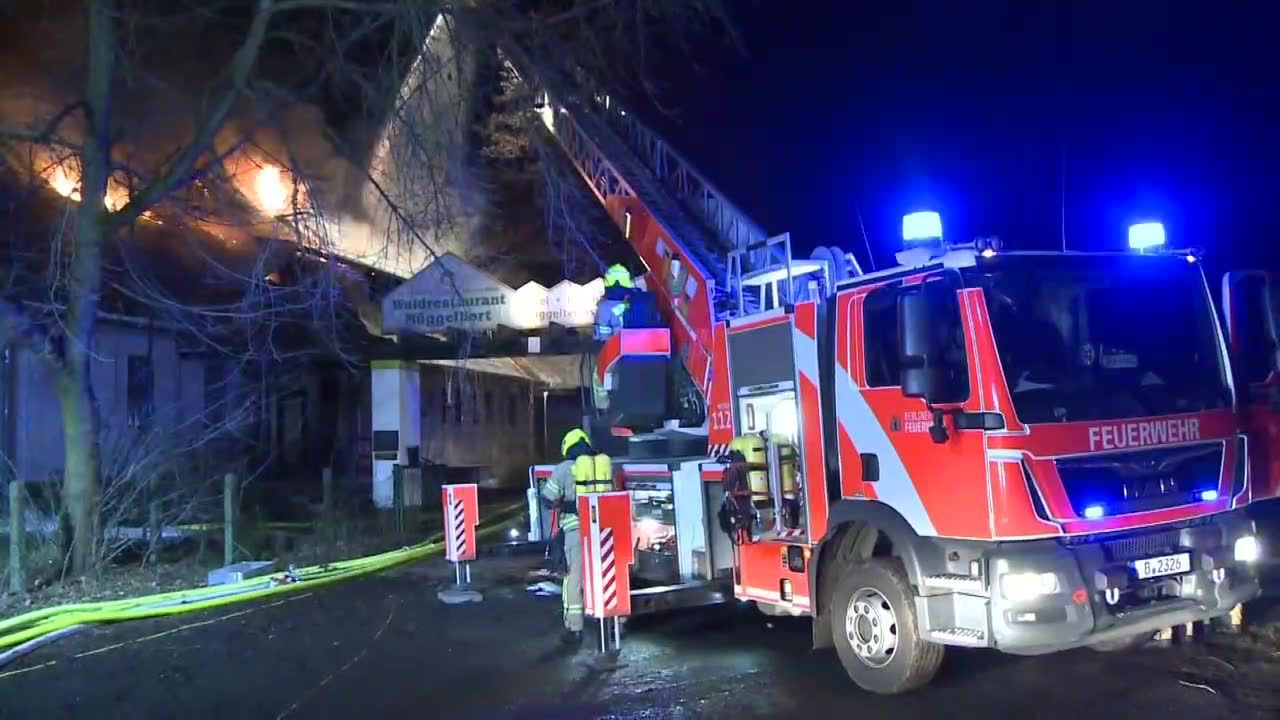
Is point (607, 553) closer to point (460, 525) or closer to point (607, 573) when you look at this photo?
point (607, 573)

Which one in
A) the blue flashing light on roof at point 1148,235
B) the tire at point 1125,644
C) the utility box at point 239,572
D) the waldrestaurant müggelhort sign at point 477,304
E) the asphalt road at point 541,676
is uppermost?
the waldrestaurant müggelhort sign at point 477,304

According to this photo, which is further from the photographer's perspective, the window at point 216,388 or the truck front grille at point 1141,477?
the window at point 216,388

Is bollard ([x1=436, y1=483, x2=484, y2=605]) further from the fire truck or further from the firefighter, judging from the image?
the fire truck

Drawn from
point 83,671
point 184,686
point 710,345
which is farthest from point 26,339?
point 710,345

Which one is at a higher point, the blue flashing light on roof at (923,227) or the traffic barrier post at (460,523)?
the blue flashing light on roof at (923,227)

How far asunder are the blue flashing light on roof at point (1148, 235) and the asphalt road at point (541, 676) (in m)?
2.64

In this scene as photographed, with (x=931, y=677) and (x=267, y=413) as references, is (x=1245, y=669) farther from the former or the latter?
(x=267, y=413)

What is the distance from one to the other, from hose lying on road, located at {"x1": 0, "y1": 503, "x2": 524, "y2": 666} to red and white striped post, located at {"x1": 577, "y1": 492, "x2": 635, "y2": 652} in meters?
4.26

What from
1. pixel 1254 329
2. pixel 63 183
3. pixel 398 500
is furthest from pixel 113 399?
pixel 1254 329

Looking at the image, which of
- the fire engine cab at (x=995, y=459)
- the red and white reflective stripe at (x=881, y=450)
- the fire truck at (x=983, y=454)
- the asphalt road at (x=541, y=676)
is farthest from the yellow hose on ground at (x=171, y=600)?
the red and white reflective stripe at (x=881, y=450)

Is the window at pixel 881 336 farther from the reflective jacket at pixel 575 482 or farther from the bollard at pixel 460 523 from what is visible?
the bollard at pixel 460 523

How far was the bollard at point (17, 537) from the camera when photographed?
912 centimetres

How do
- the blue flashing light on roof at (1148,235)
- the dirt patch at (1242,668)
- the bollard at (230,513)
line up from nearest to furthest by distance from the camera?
the dirt patch at (1242,668)
the blue flashing light on roof at (1148,235)
the bollard at (230,513)

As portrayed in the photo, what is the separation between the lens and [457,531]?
1058cm
